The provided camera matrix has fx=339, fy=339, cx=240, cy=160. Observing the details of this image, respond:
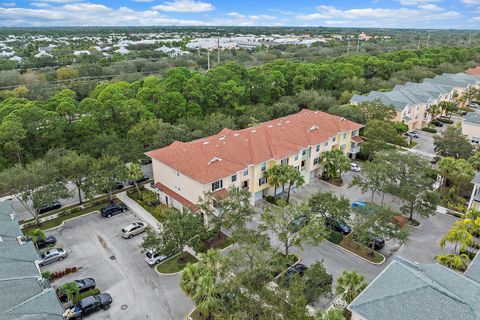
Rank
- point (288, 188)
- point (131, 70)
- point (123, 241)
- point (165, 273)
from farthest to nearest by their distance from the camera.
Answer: point (131, 70) < point (288, 188) < point (123, 241) < point (165, 273)

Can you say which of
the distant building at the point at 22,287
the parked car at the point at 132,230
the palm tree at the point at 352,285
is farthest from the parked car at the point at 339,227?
the distant building at the point at 22,287

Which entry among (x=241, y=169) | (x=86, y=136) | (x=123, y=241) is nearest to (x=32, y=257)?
(x=123, y=241)

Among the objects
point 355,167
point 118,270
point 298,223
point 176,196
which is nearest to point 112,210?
point 176,196

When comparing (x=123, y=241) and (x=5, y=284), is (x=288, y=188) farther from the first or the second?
(x=5, y=284)

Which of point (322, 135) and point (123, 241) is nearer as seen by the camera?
point (123, 241)

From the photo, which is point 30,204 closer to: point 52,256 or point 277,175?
point 52,256

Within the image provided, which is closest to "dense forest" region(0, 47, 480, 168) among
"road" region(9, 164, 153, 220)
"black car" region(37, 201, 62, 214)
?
"road" region(9, 164, 153, 220)
